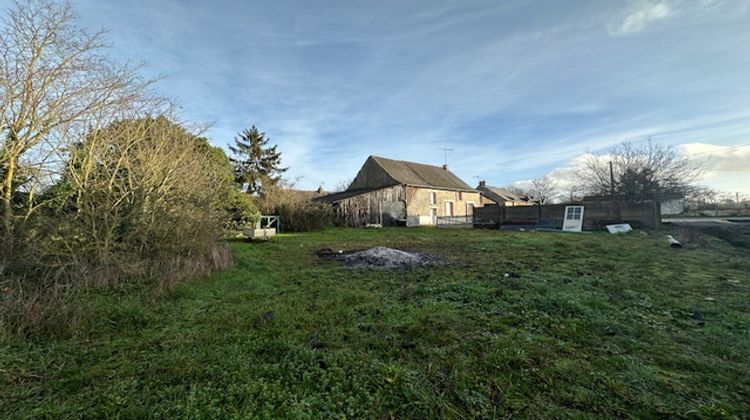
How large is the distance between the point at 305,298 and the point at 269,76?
30.8 feet

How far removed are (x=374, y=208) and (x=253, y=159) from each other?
12.7m

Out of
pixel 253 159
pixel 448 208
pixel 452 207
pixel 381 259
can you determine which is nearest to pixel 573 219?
pixel 448 208

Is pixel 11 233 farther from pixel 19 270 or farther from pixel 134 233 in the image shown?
pixel 134 233

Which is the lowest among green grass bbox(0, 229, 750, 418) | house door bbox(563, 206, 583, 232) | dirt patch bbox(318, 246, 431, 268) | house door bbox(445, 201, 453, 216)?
green grass bbox(0, 229, 750, 418)

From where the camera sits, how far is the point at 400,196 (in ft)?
79.3

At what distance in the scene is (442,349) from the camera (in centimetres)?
288

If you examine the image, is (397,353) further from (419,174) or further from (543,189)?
(543,189)

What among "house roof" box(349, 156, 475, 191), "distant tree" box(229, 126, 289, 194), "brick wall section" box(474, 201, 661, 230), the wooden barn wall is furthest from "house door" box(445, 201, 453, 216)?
"distant tree" box(229, 126, 289, 194)

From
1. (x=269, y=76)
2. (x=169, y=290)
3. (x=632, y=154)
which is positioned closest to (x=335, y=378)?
(x=169, y=290)

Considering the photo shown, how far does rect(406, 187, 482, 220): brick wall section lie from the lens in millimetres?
24812

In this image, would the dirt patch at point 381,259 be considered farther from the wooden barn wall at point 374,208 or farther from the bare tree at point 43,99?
the wooden barn wall at point 374,208

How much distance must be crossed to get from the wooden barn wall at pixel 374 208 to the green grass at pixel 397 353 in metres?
16.5

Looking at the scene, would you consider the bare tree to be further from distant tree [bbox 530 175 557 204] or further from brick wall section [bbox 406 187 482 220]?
distant tree [bbox 530 175 557 204]

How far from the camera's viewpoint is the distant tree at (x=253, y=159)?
86.7 feet
